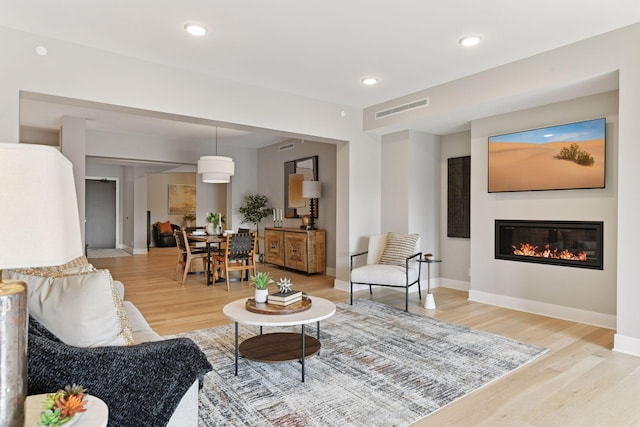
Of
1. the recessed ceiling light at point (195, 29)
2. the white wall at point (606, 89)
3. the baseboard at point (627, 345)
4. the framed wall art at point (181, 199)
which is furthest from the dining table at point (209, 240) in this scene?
the framed wall art at point (181, 199)

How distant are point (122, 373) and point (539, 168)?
4.51m

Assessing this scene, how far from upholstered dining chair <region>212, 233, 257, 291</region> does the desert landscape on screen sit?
364 centimetres

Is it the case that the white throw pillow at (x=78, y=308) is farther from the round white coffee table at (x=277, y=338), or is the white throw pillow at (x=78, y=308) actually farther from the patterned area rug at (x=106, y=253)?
the patterned area rug at (x=106, y=253)

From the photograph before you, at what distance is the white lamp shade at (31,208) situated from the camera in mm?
849

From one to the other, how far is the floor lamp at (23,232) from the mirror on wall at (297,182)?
20.9ft

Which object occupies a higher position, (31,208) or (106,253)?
(31,208)

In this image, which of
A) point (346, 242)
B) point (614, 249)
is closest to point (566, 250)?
point (614, 249)

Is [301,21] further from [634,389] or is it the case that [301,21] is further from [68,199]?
[634,389]

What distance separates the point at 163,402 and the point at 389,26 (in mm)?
3143

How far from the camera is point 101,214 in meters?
11.5

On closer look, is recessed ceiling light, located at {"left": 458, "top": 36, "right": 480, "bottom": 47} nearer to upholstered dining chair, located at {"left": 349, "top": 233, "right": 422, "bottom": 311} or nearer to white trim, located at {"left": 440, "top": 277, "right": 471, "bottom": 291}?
upholstered dining chair, located at {"left": 349, "top": 233, "right": 422, "bottom": 311}

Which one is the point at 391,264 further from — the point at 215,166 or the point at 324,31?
the point at 215,166

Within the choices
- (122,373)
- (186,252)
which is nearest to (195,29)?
(122,373)

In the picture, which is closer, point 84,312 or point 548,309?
point 84,312
